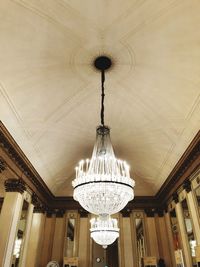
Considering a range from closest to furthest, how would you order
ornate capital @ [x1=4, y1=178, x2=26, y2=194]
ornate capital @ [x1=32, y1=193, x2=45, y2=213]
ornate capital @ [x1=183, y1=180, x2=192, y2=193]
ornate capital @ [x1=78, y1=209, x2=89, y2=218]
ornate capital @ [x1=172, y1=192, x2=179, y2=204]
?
ornate capital @ [x1=4, y1=178, x2=26, y2=194] → ornate capital @ [x1=183, y1=180, x2=192, y2=193] → ornate capital @ [x1=172, y1=192, x2=179, y2=204] → ornate capital @ [x1=32, y1=193, x2=45, y2=213] → ornate capital @ [x1=78, y1=209, x2=89, y2=218]

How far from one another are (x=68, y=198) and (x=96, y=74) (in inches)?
263

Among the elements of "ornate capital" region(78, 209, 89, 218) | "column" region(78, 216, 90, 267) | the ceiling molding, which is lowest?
"column" region(78, 216, 90, 267)

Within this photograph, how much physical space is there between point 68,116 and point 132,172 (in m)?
4.72

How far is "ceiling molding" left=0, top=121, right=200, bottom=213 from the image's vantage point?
239 inches

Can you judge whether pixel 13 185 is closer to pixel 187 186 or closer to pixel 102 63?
pixel 102 63

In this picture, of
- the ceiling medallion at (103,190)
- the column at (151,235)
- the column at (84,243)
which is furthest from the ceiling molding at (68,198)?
the ceiling medallion at (103,190)

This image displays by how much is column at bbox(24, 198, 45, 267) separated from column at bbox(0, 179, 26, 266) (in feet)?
4.84

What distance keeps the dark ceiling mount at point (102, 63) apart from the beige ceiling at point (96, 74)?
13 centimetres

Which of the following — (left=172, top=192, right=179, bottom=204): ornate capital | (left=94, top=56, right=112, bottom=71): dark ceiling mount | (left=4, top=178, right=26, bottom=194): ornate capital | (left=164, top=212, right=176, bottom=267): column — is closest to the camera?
(left=94, top=56, right=112, bottom=71): dark ceiling mount

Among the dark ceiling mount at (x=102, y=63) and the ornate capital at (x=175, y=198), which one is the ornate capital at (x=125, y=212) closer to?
the ornate capital at (x=175, y=198)

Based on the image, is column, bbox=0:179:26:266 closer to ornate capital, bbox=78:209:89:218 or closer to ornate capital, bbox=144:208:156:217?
ornate capital, bbox=78:209:89:218

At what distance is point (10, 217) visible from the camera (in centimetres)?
626

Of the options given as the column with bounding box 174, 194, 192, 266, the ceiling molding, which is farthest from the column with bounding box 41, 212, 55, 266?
the column with bounding box 174, 194, 192, 266

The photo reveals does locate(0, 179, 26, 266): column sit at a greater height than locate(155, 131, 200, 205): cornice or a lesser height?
lesser
